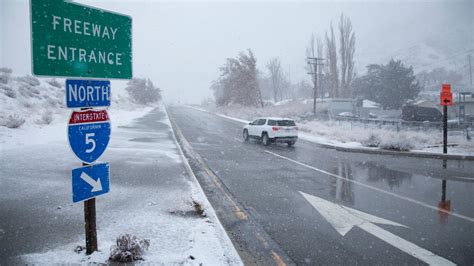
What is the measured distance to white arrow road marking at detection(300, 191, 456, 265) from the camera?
4.60m

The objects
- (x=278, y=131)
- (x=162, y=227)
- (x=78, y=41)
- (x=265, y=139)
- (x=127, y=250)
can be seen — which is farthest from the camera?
(x=265, y=139)

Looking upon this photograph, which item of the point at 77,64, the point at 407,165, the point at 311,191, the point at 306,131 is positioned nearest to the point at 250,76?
the point at 306,131

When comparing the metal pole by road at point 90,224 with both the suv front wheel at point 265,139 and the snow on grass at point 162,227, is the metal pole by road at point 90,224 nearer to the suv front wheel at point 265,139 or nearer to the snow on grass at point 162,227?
the snow on grass at point 162,227

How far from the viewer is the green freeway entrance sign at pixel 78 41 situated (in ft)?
10.7

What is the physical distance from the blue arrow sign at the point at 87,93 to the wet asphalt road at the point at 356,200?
3373mm

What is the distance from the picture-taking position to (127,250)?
13.0 ft

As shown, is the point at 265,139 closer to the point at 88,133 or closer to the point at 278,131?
the point at 278,131

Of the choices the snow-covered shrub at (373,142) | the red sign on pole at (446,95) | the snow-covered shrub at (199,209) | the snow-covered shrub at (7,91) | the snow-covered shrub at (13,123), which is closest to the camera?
the snow-covered shrub at (199,209)

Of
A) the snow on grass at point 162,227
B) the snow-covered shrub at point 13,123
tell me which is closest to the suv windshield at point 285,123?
the snow on grass at point 162,227

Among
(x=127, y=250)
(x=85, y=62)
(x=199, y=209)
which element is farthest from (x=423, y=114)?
A: (x=85, y=62)

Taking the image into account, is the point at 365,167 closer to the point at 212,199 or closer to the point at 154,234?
the point at 212,199

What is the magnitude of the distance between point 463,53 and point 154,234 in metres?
215

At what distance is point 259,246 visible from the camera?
15.7ft

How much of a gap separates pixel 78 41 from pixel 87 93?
23.4 inches
